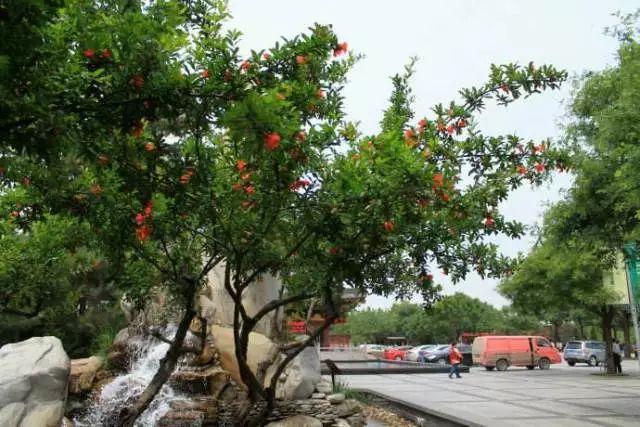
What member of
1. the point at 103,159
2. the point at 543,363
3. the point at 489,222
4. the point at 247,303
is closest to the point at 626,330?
the point at 543,363

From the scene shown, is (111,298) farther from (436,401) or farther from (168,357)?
(168,357)

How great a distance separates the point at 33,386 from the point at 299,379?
4547 mm

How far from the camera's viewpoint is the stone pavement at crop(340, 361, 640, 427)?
468 inches

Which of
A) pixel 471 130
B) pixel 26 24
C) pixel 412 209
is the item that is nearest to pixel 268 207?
pixel 412 209

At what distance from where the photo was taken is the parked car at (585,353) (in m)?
35.5

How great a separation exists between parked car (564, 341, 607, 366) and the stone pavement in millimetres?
12141

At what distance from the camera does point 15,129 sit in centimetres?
320

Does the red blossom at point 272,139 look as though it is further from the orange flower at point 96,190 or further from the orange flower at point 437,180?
the orange flower at point 96,190

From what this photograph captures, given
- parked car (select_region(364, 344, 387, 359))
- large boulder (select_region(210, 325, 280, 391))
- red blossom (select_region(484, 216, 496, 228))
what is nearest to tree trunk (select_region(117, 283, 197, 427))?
red blossom (select_region(484, 216, 496, 228))

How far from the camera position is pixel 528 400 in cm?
1585

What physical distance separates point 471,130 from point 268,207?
2.81m

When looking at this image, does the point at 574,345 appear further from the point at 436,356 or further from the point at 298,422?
the point at 298,422

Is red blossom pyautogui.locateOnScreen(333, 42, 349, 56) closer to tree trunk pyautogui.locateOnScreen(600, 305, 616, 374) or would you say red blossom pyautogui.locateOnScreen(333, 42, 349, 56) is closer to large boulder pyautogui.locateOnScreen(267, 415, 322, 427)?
large boulder pyautogui.locateOnScreen(267, 415, 322, 427)

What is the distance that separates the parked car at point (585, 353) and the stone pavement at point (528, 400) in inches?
478
